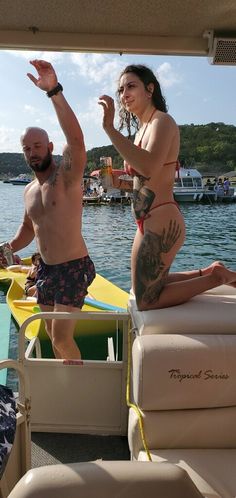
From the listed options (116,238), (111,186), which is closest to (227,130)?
(116,238)

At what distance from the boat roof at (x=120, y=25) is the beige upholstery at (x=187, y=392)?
1416 millimetres

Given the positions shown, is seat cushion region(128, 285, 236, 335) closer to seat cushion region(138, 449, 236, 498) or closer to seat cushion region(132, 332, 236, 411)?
seat cushion region(132, 332, 236, 411)

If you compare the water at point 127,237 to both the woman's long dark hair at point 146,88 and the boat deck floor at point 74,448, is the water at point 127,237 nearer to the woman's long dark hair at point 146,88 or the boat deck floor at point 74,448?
the boat deck floor at point 74,448

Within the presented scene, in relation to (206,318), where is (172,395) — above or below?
below

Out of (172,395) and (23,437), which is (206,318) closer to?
(172,395)

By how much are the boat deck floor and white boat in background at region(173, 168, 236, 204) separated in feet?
117

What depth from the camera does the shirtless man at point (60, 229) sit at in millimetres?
2705

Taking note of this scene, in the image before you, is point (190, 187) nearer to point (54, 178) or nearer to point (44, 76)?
point (54, 178)

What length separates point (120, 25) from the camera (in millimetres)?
2199

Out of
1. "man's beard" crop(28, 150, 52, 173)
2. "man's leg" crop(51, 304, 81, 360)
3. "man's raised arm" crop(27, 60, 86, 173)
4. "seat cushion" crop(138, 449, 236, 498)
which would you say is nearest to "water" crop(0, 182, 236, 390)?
"man's leg" crop(51, 304, 81, 360)

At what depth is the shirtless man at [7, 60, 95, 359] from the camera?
271 centimetres

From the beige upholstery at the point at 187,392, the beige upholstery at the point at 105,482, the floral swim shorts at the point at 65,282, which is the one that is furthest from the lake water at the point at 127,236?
the beige upholstery at the point at 105,482

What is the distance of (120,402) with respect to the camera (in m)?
2.51

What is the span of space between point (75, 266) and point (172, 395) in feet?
3.95
